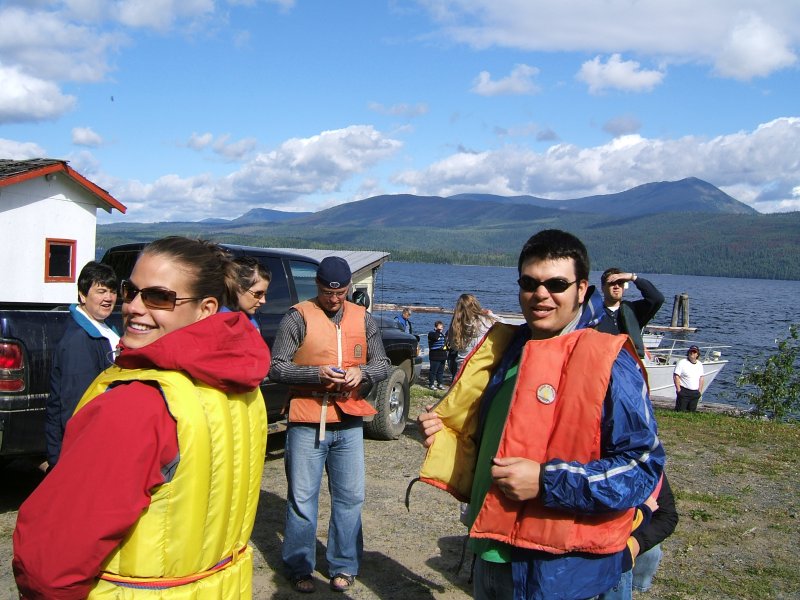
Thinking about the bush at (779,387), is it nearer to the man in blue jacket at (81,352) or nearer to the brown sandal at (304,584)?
the brown sandal at (304,584)

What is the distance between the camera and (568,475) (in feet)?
6.97

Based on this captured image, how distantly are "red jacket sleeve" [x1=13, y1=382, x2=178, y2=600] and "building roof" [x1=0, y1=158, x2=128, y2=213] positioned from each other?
1851 cm

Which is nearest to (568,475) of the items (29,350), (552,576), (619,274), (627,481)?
(627,481)

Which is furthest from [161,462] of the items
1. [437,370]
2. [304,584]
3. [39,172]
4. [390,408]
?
[39,172]

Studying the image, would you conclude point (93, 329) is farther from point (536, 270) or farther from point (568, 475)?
point (568, 475)

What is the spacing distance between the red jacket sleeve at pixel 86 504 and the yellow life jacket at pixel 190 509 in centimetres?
8

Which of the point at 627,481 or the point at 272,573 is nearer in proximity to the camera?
the point at 627,481

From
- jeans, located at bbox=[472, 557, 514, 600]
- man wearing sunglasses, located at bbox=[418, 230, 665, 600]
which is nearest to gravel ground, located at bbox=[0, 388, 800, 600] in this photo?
jeans, located at bbox=[472, 557, 514, 600]

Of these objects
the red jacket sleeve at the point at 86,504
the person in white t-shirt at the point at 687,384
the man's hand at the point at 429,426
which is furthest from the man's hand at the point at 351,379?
the person in white t-shirt at the point at 687,384

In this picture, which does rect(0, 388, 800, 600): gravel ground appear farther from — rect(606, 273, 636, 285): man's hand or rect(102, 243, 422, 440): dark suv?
rect(606, 273, 636, 285): man's hand

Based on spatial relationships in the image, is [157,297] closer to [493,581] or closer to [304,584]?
[493,581]

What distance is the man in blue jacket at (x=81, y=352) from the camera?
3.97 meters

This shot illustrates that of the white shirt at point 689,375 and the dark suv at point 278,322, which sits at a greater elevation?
the dark suv at point 278,322

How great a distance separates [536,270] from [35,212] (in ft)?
64.0
